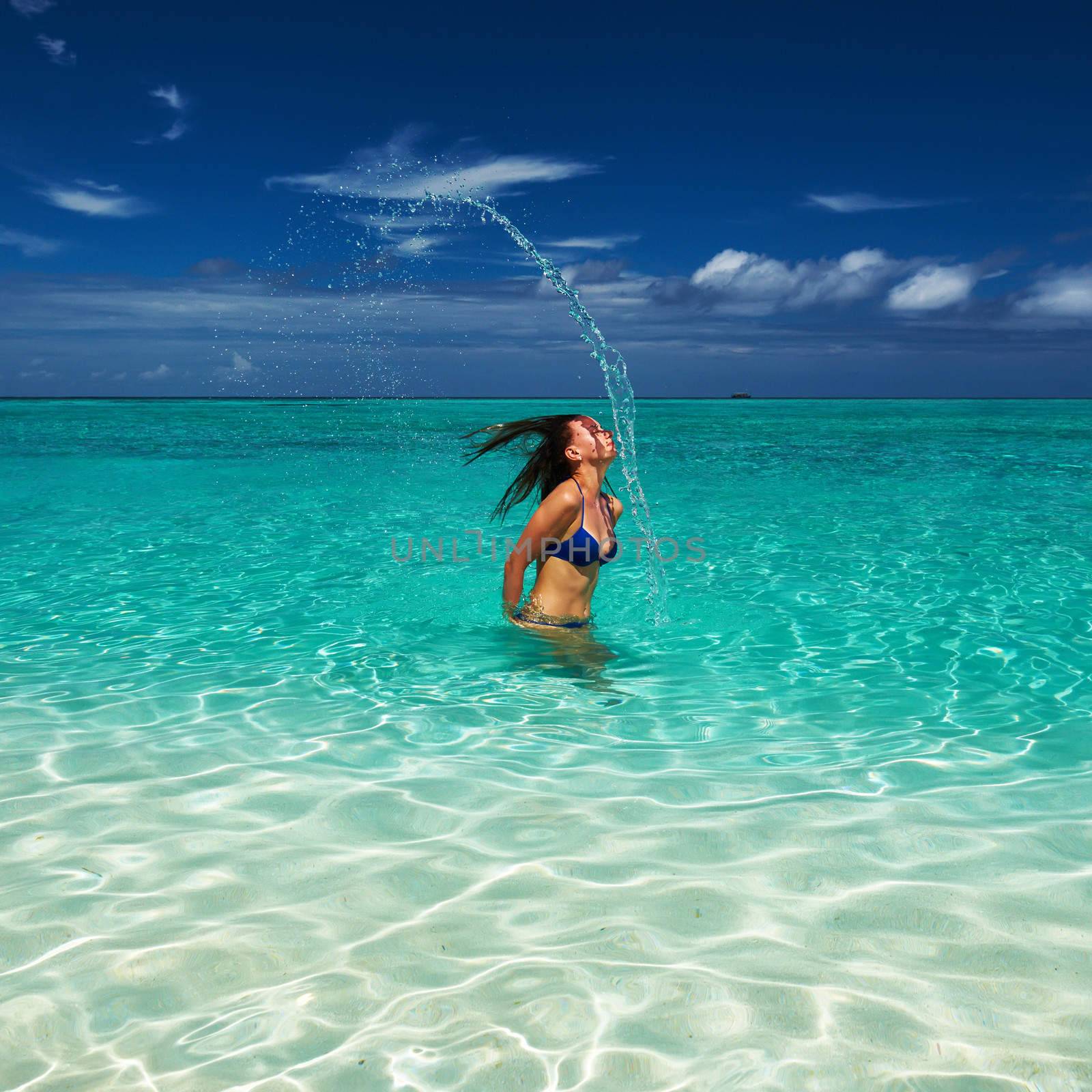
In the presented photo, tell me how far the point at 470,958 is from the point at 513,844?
67cm

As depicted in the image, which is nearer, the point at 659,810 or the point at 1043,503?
the point at 659,810

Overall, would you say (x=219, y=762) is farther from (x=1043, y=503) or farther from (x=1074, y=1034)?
(x=1043, y=503)

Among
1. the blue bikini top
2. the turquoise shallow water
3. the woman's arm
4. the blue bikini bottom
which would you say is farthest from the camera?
the blue bikini bottom

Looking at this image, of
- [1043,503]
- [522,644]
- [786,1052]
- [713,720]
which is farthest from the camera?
[1043,503]

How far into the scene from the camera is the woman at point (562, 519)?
5051 mm

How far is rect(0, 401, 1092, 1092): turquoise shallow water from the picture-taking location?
88.3 inches

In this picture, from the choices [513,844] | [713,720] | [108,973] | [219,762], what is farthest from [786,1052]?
[219,762]

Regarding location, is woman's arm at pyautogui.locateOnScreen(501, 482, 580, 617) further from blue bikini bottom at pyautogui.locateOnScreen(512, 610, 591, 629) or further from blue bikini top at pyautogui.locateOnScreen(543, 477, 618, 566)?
blue bikini bottom at pyautogui.locateOnScreen(512, 610, 591, 629)

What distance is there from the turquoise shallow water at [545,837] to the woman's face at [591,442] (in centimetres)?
116

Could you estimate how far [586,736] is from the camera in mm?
4250

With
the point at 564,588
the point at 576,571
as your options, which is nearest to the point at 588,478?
the point at 576,571

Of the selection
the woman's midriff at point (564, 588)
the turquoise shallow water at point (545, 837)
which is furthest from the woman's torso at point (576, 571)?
the turquoise shallow water at point (545, 837)

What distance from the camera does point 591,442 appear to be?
5.09 metres

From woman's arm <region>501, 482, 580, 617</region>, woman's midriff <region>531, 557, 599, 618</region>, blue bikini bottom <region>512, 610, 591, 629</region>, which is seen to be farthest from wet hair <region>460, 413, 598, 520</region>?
blue bikini bottom <region>512, 610, 591, 629</region>
